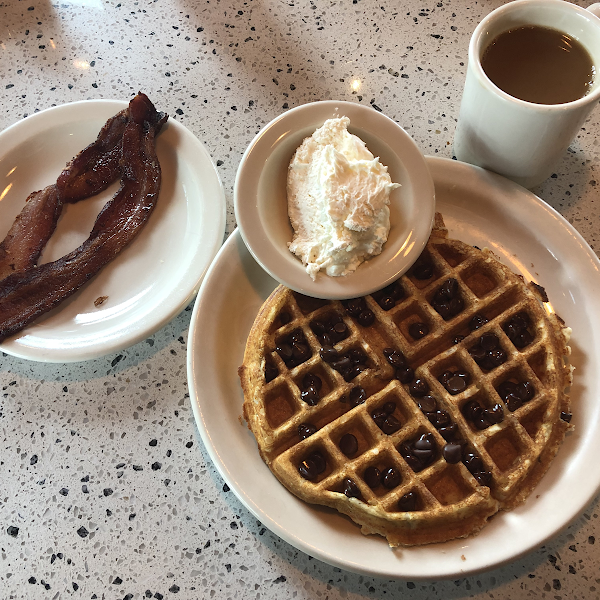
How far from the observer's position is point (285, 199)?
144 centimetres

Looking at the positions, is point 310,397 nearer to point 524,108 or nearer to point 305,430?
point 305,430

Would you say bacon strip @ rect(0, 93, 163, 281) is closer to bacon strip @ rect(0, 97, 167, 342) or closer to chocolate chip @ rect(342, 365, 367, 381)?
bacon strip @ rect(0, 97, 167, 342)

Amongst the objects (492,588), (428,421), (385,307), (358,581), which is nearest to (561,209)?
(385,307)

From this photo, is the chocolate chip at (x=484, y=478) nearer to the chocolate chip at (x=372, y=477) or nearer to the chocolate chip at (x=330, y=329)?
the chocolate chip at (x=372, y=477)

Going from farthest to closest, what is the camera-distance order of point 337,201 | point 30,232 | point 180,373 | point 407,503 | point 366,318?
point 30,232 < point 180,373 < point 366,318 < point 337,201 < point 407,503

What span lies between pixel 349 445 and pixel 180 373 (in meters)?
0.58

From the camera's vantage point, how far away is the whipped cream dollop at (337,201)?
4.18 ft

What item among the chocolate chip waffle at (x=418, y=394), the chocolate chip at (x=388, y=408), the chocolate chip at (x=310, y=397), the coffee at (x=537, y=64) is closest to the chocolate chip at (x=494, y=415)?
the chocolate chip waffle at (x=418, y=394)

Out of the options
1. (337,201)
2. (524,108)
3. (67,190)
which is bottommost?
(67,190)

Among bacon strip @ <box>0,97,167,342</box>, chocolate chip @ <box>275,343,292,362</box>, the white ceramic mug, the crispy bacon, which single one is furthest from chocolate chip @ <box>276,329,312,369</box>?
the crispy bacon

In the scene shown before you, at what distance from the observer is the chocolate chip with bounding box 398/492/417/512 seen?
3.82ft

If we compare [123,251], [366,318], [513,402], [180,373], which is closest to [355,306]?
[366,318]

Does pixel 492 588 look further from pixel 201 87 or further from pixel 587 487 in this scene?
pixel 201 87

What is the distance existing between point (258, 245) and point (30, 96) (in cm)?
134
